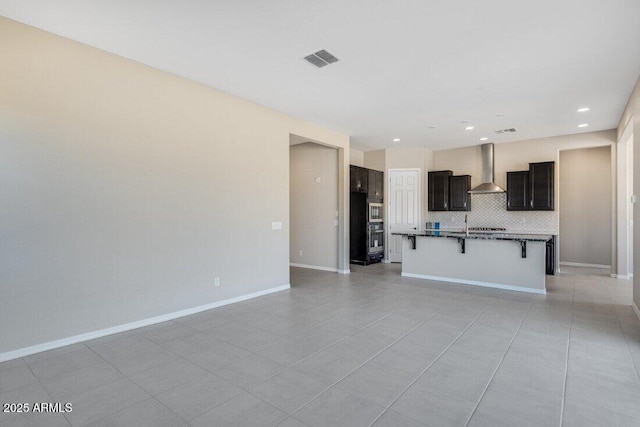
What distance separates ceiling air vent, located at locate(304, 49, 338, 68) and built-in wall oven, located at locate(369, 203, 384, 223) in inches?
190

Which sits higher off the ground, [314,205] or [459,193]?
[459,193]

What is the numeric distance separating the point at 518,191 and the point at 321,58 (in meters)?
5.92

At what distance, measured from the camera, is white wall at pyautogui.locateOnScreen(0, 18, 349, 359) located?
298cm

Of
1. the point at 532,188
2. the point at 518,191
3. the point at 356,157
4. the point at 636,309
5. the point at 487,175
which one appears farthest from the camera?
the point at 356,157

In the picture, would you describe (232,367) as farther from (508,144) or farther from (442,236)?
(508,144)

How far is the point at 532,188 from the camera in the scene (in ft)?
23.6

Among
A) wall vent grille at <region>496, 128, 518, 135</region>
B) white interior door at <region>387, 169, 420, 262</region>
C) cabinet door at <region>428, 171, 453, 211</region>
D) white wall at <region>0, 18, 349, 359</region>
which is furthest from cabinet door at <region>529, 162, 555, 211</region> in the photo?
white wall at <region>0, 18, 349, 359</region>

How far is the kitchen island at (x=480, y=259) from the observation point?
5430 millimetres

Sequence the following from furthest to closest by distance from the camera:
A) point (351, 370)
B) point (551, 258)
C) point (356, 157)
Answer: point (356, 157) → point (551, 258) → point (351, 370)

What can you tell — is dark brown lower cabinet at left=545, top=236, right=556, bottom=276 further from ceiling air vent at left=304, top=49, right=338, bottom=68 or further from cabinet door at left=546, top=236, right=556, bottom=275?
ceiling air vent at left=304, top=49, right=338, bottom=68

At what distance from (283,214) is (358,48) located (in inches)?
117

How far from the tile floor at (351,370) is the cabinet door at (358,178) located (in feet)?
12.0

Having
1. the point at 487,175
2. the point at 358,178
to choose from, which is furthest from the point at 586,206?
the point at 358,178

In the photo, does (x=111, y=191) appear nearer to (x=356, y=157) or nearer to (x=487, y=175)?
(x=356, y=157)
